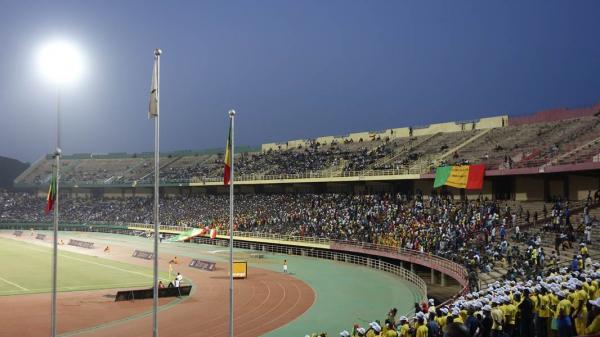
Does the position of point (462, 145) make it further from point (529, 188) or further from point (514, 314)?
point (514, 314)

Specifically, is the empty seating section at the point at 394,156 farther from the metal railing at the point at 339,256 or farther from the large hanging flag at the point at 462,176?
the metal railing at the point at 339,256

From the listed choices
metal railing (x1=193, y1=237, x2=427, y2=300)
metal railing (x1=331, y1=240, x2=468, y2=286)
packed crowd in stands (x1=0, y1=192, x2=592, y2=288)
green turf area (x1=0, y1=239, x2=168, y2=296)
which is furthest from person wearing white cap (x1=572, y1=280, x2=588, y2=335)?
green turf area (x1=0, y1=239, x2=168, y2=296)

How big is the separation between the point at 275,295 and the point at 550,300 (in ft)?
71.1

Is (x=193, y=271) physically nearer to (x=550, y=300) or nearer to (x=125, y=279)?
(x=125, y=279)

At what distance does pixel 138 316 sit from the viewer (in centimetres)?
2766

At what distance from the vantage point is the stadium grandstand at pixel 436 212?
14.1 meters

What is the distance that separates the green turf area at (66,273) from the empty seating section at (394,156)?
77.5 ft

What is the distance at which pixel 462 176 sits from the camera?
42.4m

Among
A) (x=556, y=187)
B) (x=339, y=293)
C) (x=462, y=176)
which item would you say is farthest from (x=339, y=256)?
(x=556, y=187)

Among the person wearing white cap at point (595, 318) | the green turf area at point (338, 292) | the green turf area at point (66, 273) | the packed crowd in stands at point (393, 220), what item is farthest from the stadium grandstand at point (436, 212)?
the green turf area at point (66, 273)

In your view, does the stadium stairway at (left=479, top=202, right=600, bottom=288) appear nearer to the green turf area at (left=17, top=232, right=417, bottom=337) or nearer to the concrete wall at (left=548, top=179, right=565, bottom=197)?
the concrete wall at (left=548, top=179, right=565, bottom=197)

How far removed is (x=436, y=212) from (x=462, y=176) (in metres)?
3.39

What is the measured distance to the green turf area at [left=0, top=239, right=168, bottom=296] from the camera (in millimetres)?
36984

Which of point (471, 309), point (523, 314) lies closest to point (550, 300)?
point (523, 314)
